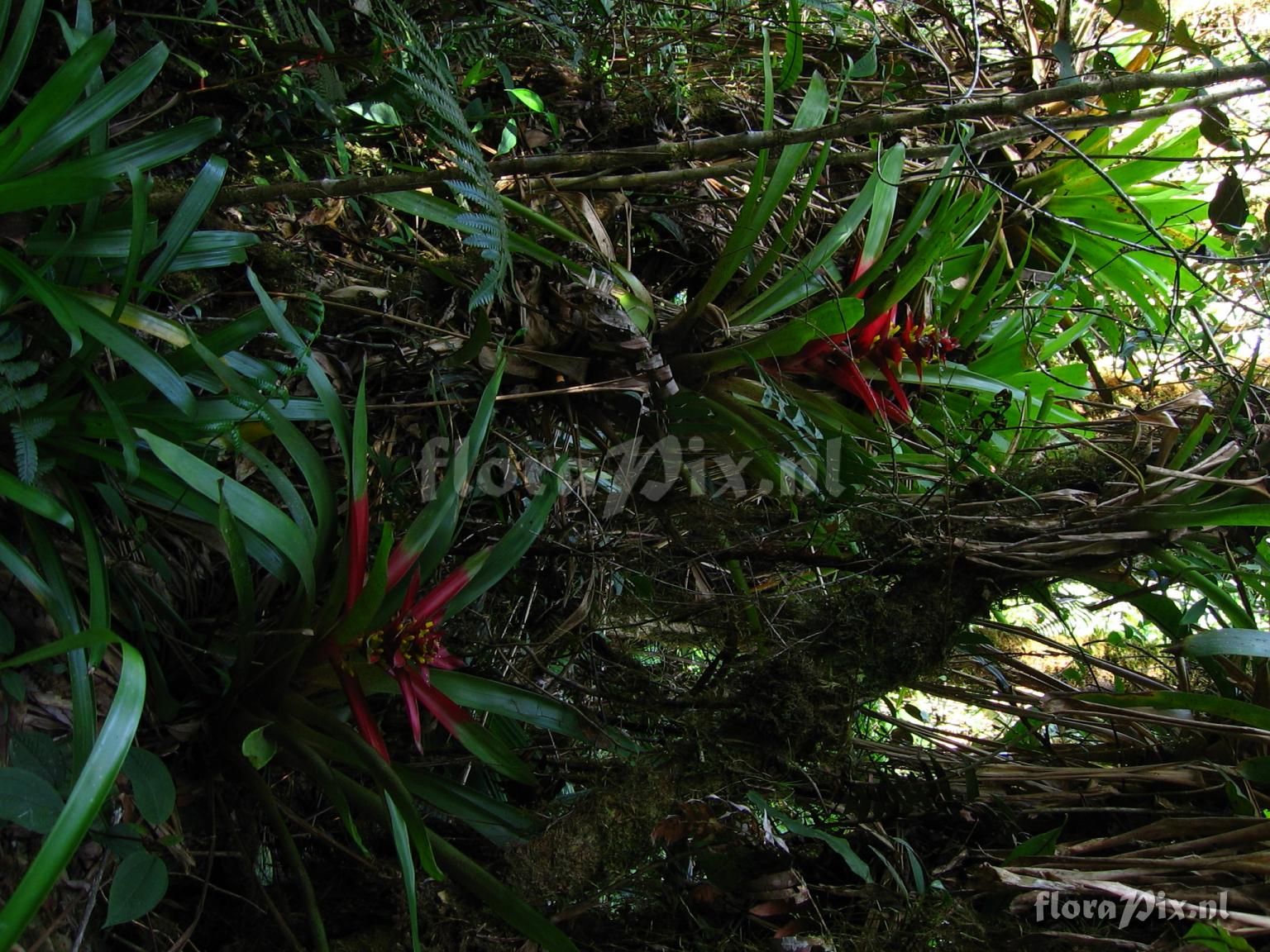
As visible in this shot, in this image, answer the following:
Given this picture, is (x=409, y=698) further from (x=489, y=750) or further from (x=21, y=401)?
(x=21, y=401)

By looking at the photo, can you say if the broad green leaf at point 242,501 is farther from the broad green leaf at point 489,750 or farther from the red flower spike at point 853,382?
the red flower spike at point 853,382

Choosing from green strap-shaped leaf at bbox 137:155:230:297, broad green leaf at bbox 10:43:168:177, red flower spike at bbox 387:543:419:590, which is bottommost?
red flower spike at bbox 387:543:419:590

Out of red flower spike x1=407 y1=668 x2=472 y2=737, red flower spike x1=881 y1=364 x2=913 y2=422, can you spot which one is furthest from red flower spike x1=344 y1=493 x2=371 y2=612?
red flower spike x1=881 y1=364 x2=913 y2=422

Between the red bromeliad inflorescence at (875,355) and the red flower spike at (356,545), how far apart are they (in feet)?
2.48

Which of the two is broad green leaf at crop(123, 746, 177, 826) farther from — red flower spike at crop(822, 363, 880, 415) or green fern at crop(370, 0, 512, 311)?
red flower spike at crop(822, 363, 880, 415)

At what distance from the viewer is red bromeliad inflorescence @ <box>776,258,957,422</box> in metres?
1.41

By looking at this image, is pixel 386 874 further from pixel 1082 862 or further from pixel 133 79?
pixel 133 79

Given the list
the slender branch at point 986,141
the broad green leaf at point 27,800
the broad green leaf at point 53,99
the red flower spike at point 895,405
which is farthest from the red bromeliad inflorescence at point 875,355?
the broad green leaf at point 27,800

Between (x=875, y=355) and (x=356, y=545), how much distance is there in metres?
0.96

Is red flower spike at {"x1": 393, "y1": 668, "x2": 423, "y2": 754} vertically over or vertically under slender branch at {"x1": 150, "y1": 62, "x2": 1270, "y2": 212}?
under

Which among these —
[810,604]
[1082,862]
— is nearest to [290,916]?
[810,604]

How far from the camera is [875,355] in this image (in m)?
1.48

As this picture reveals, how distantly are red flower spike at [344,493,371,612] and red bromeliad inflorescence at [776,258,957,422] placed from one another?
756mm

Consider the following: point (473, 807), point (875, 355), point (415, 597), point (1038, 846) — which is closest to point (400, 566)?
point (415, 597)
